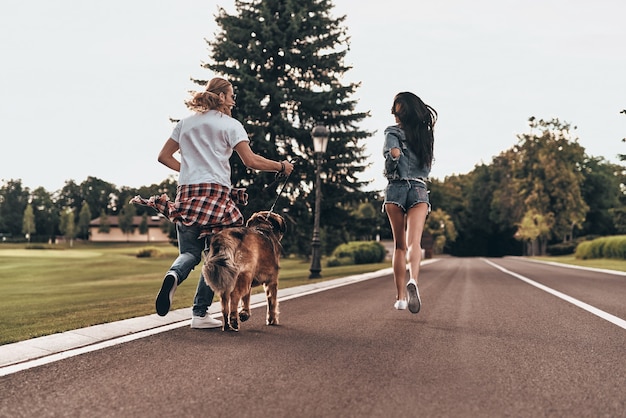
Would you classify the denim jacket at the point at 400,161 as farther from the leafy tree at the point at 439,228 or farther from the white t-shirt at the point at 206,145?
the leafy tree at the point at 439,228

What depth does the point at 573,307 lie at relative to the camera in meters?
7.15

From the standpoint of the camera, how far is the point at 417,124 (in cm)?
567

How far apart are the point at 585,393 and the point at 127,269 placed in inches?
1094

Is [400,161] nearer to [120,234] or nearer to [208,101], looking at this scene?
[208,101]

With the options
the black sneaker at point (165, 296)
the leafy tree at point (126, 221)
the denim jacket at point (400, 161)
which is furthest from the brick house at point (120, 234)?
the black sneaker at point (165, 296)

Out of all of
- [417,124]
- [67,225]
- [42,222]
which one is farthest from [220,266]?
[67,225]

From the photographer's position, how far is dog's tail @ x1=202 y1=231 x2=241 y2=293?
4.41 meters

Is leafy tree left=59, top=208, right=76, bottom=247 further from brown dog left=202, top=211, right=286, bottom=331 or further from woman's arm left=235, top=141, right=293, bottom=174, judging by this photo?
woman's arm left=235, top=141, right=293, bottom=174

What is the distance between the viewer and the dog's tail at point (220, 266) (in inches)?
174

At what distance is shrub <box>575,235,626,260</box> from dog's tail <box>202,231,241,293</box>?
3383 cm

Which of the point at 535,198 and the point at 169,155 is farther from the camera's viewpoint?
the point at 535,198

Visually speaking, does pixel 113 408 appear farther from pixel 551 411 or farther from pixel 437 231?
pixel 437 231

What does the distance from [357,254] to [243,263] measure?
2693 cm

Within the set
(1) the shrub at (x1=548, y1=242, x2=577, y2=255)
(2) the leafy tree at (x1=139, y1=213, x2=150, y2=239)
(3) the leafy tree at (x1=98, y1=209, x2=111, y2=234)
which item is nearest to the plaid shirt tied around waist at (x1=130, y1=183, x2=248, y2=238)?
(1) the shrub at (x1=548, y1=242, x2=577, y2=255)
